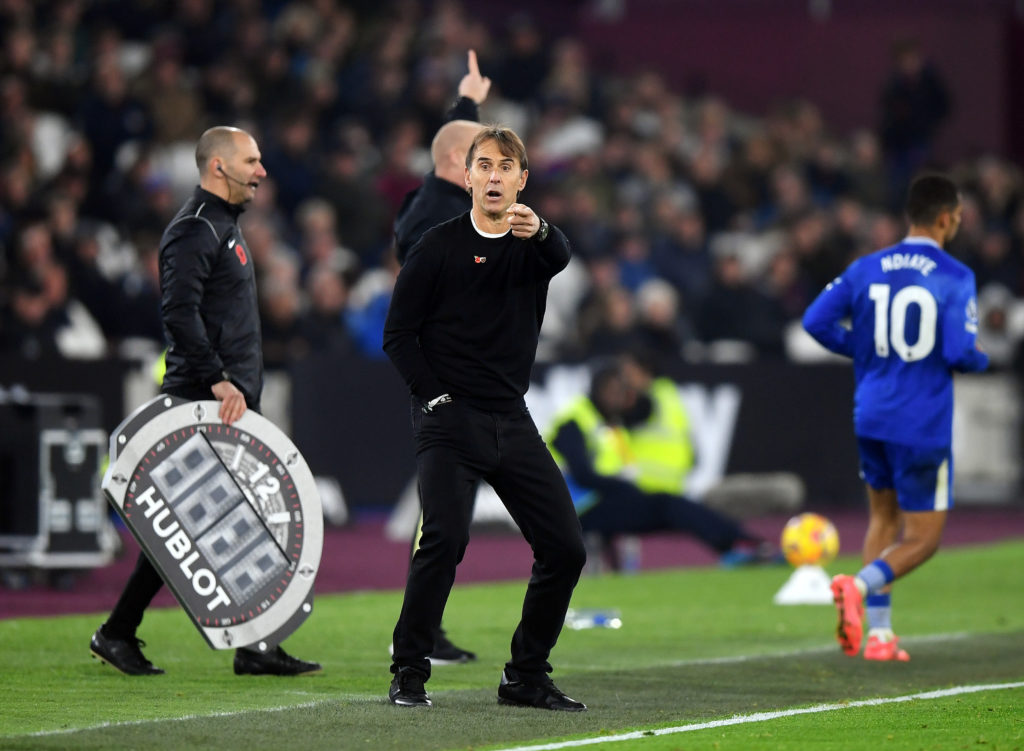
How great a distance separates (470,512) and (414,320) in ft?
2.62

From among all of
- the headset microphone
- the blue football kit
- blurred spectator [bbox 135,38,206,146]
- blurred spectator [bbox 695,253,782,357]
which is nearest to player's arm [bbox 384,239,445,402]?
the headset microphone

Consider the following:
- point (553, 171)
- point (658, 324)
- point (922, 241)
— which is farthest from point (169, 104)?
point (922, 241)

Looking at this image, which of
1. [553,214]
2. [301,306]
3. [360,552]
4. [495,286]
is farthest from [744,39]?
[495,286]

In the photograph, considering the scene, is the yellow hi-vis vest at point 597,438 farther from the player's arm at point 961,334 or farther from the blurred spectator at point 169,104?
the blurred spectator at point 169,104

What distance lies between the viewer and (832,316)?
374 inches

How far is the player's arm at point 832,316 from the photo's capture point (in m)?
9.49

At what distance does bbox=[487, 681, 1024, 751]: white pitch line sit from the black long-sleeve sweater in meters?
1.42

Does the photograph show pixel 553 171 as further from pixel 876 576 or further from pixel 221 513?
pixel 221 513

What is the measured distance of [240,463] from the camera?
8289mm

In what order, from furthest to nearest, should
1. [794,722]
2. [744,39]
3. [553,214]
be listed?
1. [744,39]
2. [553,214]
3. [794,722]

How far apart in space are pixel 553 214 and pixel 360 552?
20.9 ft

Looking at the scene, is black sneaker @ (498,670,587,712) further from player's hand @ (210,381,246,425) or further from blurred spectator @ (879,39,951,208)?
blurred spectator @ (879,39,951,208)

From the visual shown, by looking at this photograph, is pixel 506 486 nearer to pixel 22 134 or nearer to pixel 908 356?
pixel 908 356

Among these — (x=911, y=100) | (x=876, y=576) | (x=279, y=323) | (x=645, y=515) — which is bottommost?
(x=876, y=576)
